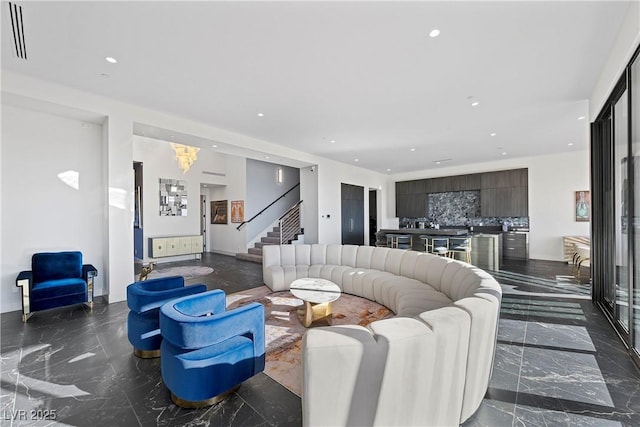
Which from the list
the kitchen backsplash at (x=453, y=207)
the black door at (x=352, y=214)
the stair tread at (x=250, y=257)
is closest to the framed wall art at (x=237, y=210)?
the stair tread at (x=250, y=257)

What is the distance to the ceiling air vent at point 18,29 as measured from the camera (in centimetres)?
243

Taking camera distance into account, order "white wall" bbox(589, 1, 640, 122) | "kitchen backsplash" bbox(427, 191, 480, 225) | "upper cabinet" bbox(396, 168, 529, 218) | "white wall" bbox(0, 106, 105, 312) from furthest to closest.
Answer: "kitchen backsplash" bbox(427, 191, 480, 225), "upper cabinet" bbox(396, 168, 529, 218), "white wall" bbox(0, 106, 105, 312), "white wall" bbox(589, 1, 640, 122)

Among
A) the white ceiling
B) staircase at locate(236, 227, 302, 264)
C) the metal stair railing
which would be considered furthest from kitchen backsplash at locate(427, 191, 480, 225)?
staircase at locate(236, 227, 302, 264)

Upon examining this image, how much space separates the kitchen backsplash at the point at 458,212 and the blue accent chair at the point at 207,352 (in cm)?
962

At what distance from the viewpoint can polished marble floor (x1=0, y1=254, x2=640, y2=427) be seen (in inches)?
73.9

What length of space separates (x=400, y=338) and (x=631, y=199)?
3.16m

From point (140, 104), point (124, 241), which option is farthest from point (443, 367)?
point (140, 104)

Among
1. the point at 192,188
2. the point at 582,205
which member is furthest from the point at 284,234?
the point at 582,205

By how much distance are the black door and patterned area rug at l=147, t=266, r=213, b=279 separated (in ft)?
15.0

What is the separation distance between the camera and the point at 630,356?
2637 millimetres

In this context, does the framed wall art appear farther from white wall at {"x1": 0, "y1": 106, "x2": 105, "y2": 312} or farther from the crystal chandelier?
white wall at {"x1": 0, "y1": 106, "x2": 105, "y2": 312}

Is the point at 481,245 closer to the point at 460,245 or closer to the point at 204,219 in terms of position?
the point at 460,245

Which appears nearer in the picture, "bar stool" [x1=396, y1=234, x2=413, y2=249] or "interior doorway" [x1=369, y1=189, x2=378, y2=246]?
"bar stool" [x1=396, y1=234, x2=413, y2=249]

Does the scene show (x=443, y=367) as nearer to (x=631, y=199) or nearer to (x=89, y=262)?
(x=631, y=199)
